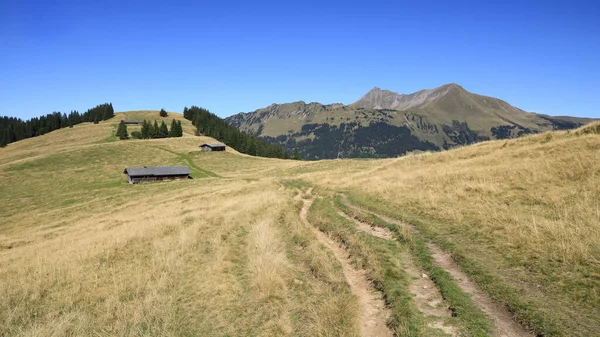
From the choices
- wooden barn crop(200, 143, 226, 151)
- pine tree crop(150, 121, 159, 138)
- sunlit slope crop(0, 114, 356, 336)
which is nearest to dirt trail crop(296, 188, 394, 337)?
sunlit slope crop(0, 114, 356, 336)

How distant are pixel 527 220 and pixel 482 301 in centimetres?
652

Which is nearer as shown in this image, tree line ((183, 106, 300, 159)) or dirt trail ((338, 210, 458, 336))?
dirt trail ((338, 210, 458, 336))

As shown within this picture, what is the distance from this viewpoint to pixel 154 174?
78.8m

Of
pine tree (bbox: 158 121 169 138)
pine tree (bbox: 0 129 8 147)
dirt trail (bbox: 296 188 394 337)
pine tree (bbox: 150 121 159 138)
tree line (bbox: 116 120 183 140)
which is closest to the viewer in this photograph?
dirt trail (bbox: 296 188 394 337)

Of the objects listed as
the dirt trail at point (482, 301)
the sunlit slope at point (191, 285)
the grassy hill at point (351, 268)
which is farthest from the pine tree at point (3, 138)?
the dirt trail at point (482, 301)

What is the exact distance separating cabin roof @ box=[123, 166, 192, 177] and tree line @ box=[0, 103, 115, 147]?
10062 centimetres

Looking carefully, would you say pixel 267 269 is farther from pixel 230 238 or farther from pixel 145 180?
pixel 145 180

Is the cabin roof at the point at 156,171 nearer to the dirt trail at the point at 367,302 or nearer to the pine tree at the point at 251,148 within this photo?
the pine tree at the point at 251,148

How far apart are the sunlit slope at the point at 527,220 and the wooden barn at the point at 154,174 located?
64.2 meters

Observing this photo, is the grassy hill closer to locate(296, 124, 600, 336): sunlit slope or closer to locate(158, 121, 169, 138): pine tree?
locate(296, 124, 600, 336): sunlit slope

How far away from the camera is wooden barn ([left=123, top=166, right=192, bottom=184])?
251ft

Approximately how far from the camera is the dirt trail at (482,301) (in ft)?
23.1

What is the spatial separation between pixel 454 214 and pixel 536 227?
442cm

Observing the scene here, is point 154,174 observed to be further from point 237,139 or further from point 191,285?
point 191,285
